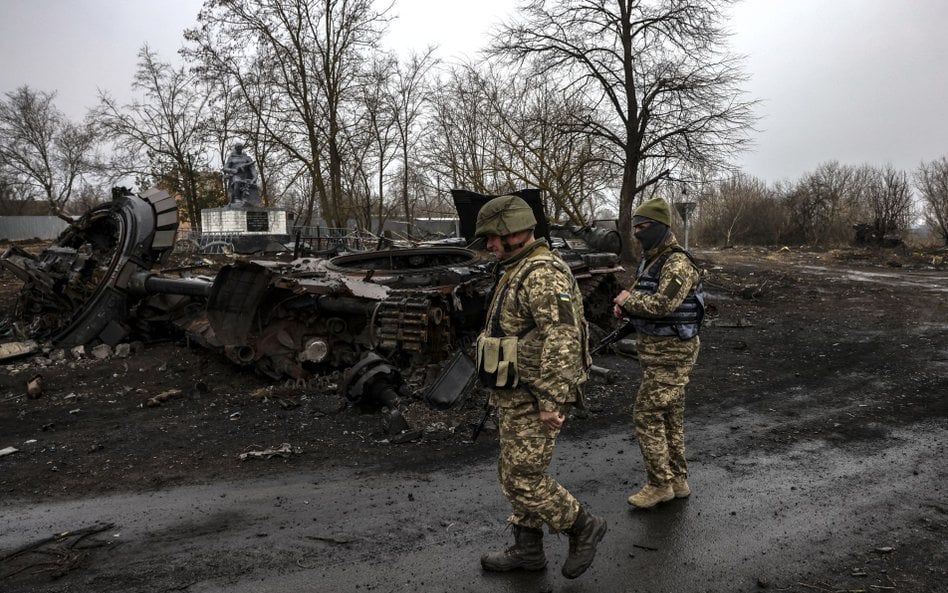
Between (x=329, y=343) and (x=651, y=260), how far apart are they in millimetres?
4552

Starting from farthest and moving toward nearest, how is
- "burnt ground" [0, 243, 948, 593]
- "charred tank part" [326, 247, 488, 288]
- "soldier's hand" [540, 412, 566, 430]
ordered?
1. "charred tank part" [326, 247, 488, 288]
2. "burnt ground" [0, 243, 948, 593]
3. "soldier's hand" [540, 412, 566, 430]

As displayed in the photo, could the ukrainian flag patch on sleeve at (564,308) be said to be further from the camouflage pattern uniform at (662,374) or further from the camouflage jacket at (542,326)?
the camouflage pattern uniform at (662,374)

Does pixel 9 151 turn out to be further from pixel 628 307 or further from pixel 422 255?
pixel 628 307

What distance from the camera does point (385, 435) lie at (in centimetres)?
539

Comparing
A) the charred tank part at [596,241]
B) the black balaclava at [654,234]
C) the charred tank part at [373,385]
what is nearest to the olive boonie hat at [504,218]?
the black balaclava at [654,234]

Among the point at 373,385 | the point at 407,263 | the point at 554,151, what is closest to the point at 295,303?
the point at 373,385

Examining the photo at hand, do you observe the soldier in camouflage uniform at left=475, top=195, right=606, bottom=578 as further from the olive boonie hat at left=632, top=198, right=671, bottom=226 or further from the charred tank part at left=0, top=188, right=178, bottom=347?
the charred tank part at left=0, top=188, right=178, bottom=347

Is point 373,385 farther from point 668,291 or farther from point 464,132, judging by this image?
point 464,132

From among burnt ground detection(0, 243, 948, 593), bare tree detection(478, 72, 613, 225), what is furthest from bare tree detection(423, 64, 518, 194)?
burnt ground detection(0, 243, 948, 593)

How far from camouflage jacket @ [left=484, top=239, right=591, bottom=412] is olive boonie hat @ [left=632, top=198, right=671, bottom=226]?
1.08 metres

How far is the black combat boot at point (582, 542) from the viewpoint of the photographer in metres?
2.92

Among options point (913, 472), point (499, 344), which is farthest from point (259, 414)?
point (913, 472)

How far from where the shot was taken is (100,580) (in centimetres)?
307

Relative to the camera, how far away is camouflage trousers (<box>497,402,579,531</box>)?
115 inches
